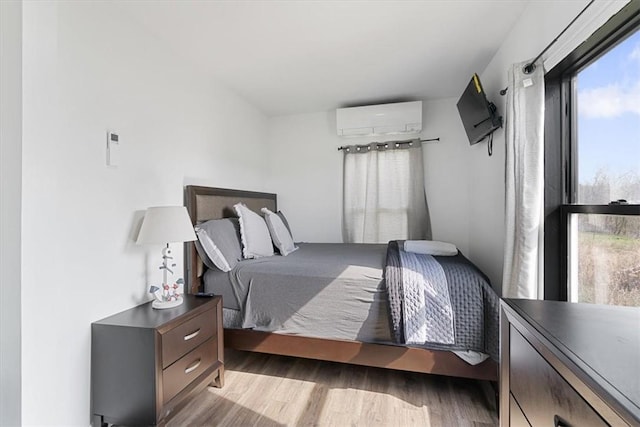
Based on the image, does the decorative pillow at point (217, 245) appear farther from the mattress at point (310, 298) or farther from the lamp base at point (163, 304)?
the lamp base at point (163, 304)

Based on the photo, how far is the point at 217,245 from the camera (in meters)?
2.18

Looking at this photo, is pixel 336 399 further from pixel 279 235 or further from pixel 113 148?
pixel 113 148

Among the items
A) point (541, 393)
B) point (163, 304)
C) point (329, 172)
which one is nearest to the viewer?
point (541, 393)

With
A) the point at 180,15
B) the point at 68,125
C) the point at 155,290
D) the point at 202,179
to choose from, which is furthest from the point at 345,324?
the point at 180,15

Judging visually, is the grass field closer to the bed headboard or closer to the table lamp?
the table lamp

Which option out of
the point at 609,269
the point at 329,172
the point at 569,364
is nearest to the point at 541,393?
the point at 569,364

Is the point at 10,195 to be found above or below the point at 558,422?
above

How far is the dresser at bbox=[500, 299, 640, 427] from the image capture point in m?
0.50

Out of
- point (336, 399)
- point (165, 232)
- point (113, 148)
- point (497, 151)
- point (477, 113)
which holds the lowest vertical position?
point (336, 399)

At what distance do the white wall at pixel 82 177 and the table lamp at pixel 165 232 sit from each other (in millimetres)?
166

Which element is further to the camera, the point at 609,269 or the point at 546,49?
the point at 546,49

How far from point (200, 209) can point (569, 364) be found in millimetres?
2331

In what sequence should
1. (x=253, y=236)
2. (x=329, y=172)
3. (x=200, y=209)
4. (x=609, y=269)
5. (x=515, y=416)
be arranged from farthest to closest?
(x=329, y=172) → (x=253, y=236) → (x=200, y=209) → (x=609, y=269) → (x=515, y=416)

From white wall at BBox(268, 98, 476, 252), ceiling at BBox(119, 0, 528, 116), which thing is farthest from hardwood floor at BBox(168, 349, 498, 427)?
ceiling at BBox(119, 0, 528, 116)
